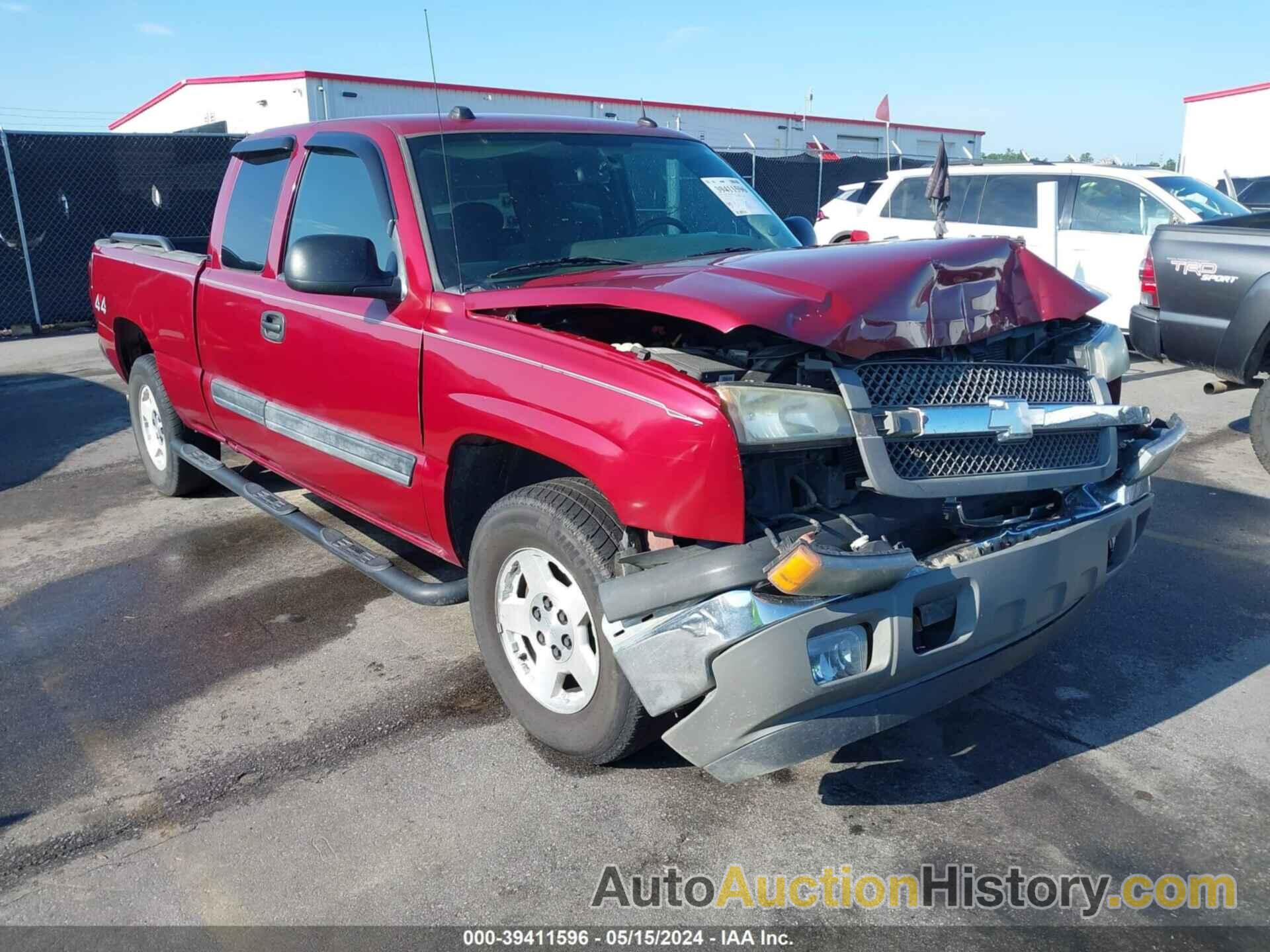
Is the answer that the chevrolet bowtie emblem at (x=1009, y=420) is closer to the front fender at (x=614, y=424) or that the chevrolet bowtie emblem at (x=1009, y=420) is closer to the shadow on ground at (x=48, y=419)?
the front fender at (x=614, y=424)

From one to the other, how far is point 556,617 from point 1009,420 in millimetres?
1442

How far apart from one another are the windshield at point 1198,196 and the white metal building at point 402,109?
32.7ft

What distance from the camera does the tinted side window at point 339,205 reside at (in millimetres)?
3869

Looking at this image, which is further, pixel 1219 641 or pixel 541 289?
pixel 1219 641

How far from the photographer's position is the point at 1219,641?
13.4 ft

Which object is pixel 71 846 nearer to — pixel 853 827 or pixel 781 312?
pixel 853 827

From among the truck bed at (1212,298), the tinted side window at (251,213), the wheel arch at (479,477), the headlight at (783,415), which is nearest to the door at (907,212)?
the truck bed at (1212,298)

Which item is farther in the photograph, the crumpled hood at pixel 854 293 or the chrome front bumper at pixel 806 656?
the crumpled hood at pixel 854 293

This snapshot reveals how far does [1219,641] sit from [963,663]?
6.18 ft

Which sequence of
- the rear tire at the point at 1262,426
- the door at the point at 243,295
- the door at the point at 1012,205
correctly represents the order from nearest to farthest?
the door at the point at 243,295, the rear tire at the point at 1262,426, the door at the point at 1012,205

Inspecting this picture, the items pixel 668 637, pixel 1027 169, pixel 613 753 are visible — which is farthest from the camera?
pixel 1027 169

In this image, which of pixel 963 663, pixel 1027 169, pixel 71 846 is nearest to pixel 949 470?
pixel 963 663

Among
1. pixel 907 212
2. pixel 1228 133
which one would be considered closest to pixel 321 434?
pixel 907 212

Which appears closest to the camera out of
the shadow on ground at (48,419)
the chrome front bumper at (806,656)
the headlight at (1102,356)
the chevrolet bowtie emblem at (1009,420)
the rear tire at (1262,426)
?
the chrome front bumper at (806,656)
